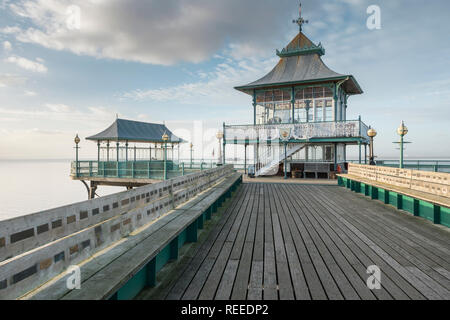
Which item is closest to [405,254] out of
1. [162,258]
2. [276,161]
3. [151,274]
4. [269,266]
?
[269,266]

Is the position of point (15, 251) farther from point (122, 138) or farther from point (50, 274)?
point (122, 138)

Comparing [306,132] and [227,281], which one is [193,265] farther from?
[306,132]

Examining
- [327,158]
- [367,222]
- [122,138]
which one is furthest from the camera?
[122,138]

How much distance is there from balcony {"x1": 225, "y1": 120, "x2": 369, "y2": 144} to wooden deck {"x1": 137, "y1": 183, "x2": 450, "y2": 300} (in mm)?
11420

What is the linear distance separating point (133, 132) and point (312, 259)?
26.6 metres

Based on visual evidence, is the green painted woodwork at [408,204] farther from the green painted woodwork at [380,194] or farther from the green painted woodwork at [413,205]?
the green painted woodwork at [380,194]

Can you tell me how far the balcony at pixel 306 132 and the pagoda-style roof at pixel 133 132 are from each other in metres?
11.5

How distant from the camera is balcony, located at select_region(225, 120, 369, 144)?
17.9m

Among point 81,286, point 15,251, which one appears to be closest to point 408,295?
point 81,286

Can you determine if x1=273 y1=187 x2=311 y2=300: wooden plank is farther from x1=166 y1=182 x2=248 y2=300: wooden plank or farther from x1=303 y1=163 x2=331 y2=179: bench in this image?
x1=303 y1=163 x2=331 y2=179: bench

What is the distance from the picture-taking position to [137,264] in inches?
109

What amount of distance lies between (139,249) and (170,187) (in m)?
2.29

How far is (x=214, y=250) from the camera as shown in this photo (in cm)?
472

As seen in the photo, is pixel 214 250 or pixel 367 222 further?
pixel 367 222
